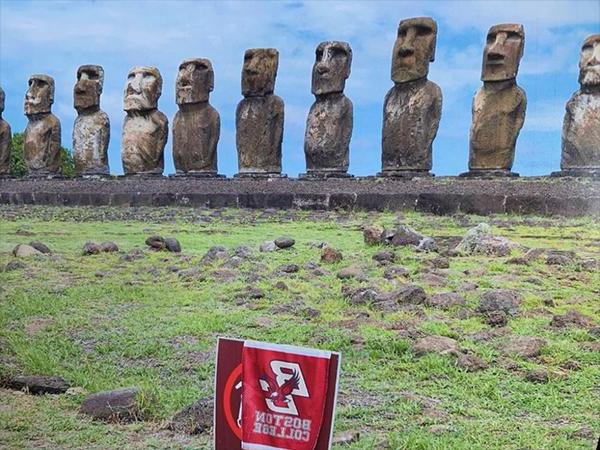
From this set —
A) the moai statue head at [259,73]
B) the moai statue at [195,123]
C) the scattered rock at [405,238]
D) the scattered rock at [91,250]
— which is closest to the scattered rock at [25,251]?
the scattered rock at [91,250]

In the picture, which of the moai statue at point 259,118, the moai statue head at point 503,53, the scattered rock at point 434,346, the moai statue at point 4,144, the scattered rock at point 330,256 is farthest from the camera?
the moai statue at point 4,144

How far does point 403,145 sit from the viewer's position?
12930mm

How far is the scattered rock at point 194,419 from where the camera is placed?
242 centimetres

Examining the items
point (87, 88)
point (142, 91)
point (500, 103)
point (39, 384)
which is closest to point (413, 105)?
point (500, 103)

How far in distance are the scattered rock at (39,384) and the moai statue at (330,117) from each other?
10.9 metres

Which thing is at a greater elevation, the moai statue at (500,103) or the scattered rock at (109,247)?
the moai statue at (500,103)

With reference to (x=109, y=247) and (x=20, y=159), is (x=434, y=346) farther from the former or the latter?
(x=20, y=159)

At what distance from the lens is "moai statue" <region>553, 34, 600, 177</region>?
38.5ft

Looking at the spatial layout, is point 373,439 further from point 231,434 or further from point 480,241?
A: point 480,241

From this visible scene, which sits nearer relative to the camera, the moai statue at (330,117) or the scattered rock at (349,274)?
the scattered rock at (349,274)

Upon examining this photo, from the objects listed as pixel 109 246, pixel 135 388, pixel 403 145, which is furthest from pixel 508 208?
pixel 135 388

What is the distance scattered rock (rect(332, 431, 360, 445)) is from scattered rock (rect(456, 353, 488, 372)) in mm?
655

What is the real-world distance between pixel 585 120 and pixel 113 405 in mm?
10366

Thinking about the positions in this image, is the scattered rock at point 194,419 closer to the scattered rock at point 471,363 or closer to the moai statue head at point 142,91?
the scattered rock at point 471,363
